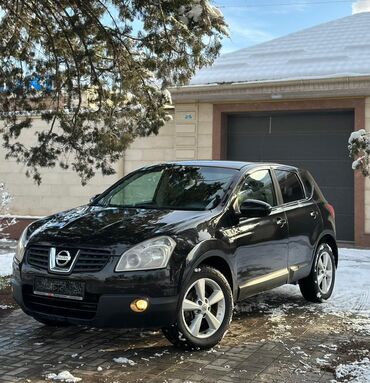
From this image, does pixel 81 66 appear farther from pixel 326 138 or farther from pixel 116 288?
pixel 326 138

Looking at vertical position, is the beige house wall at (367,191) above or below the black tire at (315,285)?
above

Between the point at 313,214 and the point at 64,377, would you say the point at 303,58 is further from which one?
the point at 64,377

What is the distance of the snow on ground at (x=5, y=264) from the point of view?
8847 millimetres

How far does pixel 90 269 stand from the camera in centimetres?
450

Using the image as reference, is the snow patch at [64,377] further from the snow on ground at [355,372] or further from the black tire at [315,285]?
the black tire at [315,285]

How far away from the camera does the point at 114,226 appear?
15.9 feet

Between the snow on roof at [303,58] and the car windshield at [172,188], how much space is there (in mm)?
6347

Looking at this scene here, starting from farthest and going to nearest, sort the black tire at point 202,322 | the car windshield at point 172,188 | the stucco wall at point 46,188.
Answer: the stucco wall at point 46,188, the car windshield at point 172,188, the black tire at point 202,322

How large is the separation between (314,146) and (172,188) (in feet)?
26.3

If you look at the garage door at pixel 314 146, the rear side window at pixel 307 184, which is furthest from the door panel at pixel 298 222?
the garage door at pixel 314 146

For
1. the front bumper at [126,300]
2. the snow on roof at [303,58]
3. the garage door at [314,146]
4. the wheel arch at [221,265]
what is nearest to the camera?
the front bumper at [126,300]

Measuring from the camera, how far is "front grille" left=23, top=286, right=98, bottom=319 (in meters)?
4.49

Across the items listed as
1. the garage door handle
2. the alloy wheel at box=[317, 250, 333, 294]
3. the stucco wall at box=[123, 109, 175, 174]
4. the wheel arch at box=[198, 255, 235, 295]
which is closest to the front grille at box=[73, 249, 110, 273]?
the wheel arch at box=[198, 255, 235, 295]

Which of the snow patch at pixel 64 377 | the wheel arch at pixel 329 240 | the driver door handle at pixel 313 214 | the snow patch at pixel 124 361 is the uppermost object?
the driver door handle at pixel 313 214
